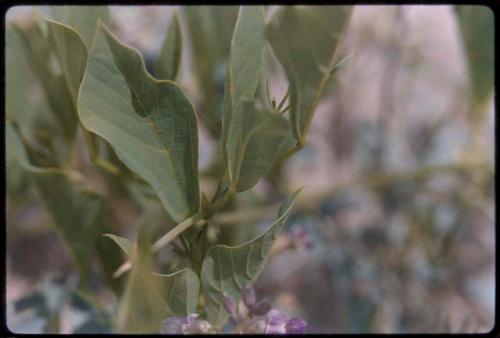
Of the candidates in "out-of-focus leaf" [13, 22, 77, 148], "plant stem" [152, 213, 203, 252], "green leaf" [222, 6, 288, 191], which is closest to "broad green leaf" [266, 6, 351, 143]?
"green leaf" [222, 6, 288, 191]

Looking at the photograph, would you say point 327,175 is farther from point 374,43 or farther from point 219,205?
point 219,205

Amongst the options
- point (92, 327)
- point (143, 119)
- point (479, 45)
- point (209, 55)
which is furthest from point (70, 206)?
point (479, 45)

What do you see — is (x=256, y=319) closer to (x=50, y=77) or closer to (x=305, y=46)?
(x=305, y=46)

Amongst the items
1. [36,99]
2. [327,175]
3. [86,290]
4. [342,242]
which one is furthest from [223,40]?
[327,175]

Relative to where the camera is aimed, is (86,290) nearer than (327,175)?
Yes

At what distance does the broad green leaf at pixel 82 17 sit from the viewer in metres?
0.72

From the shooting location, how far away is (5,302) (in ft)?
2.98

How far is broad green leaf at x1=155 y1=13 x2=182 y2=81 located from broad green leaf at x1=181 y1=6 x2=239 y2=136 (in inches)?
9.2

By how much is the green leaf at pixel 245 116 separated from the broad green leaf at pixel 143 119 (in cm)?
4

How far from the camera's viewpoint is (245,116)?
1.99ft

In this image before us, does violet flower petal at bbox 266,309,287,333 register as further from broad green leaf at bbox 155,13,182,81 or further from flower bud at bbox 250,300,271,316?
broad green leaf at bbox 155,13,182,81

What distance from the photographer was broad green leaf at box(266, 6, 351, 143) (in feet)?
2.00

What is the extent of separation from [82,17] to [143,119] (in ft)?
0.49

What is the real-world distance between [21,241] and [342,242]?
27.3 inches
